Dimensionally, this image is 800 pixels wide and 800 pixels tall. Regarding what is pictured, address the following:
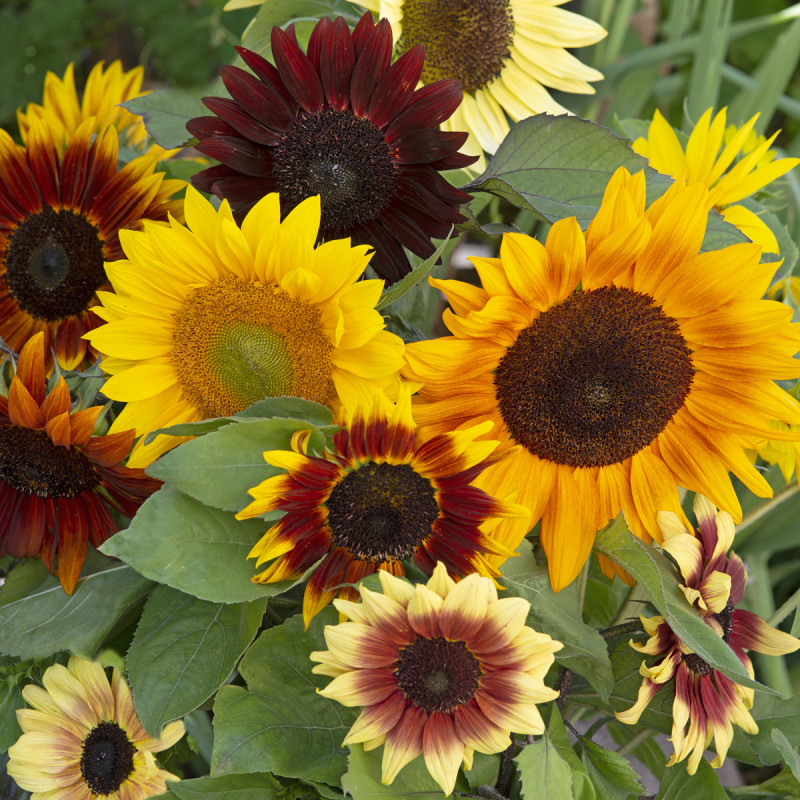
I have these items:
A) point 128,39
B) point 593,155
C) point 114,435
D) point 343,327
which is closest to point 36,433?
point 114,435

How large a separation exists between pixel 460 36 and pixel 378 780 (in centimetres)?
40

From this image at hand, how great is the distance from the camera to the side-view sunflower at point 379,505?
323 millimetres

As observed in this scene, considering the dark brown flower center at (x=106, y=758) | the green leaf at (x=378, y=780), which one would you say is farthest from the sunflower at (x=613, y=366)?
the dark brown flower center at (x=106, y=758)

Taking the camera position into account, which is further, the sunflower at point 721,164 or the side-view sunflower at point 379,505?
the sunflower at point 721,164

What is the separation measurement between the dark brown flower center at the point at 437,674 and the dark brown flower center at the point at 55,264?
0.26 m

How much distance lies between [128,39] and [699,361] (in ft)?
4.58

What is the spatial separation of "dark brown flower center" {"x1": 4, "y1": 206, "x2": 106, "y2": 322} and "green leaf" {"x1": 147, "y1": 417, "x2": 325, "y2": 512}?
6.5 inches

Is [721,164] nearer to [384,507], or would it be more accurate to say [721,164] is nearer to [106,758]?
[384,507]

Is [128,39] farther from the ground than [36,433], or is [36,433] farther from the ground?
[36,433]

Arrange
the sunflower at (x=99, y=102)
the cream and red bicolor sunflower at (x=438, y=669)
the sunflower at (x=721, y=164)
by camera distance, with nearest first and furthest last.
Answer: the cream and red bicolor sunflower at (x=438, y=669) < the sunflower at (x=721, y=164) < the sunflower at (x=99, y=102)

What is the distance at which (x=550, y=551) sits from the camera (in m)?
0.39

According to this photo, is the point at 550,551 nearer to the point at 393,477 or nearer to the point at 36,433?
the point at 393,477

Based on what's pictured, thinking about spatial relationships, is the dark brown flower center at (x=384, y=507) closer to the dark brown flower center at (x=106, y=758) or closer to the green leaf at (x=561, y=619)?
the green leaf at (x=561, y=619)

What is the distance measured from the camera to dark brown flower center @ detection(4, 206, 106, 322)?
0.44m
